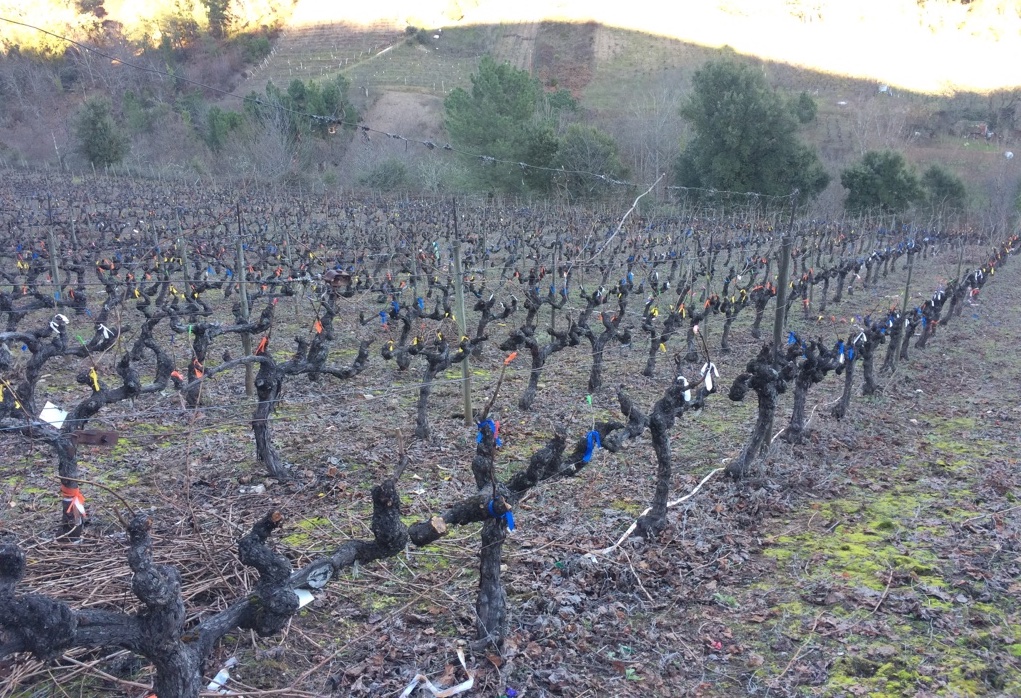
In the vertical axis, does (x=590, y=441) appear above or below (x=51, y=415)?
above

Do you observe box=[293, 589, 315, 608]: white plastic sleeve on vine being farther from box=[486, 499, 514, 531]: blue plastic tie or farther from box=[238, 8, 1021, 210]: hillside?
box=[238, 8, 1021, 210]: hillside

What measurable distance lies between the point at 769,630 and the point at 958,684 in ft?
3.97

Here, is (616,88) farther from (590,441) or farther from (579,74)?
(590,441)

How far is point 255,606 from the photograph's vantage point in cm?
437

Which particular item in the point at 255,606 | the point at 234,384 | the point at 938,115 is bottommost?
the point at 234,384

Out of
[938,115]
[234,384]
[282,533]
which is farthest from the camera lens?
[938,115]

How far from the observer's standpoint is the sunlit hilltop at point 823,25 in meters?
→ 60.6

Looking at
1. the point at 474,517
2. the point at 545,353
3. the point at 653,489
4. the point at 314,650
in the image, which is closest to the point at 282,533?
the point at 314,650

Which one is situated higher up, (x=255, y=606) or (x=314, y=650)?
(x=255, y=606)

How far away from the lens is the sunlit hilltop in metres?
60.6

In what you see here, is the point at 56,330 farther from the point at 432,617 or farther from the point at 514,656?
the point at 514,656

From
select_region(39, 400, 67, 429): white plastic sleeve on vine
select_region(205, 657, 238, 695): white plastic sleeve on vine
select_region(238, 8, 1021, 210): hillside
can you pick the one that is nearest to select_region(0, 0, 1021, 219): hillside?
select_region(238, 8, 1021, 210): hillside

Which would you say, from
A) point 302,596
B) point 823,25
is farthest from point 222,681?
point 823,25

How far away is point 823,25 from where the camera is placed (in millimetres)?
71438
